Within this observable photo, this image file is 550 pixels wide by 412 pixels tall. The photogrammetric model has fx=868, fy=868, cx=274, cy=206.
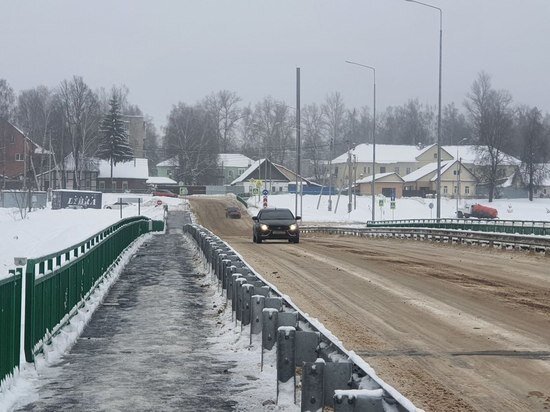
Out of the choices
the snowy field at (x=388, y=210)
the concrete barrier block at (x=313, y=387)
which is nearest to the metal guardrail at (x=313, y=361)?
the concrete barrier block at (x=313, y=387)

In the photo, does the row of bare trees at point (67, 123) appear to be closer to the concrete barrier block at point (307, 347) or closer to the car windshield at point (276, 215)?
the car windshield at point (276, 215)

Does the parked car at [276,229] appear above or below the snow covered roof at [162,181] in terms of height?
below

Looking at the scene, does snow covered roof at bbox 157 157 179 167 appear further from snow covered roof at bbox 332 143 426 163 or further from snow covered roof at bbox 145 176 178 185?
snow covered roof at bbox 332 143 426 163

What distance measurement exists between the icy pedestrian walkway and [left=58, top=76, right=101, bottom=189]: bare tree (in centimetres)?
10966

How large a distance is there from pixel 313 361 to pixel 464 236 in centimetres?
3245

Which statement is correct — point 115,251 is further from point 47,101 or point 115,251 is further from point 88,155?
point 47,101

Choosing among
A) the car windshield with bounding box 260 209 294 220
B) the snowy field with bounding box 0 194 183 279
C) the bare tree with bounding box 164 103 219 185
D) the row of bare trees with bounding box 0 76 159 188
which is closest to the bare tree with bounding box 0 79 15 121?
the row of bare trees with bounding box 0 76 159 188

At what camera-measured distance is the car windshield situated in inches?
1619

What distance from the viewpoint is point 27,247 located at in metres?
44.4

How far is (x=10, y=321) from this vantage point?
812 cm

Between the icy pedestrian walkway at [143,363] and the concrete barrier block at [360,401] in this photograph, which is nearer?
the concrete barrier block at [360,401]

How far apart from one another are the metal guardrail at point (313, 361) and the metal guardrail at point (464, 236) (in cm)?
2177

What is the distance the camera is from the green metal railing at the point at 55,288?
9.14m

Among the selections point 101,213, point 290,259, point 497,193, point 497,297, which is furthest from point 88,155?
point 497,297
